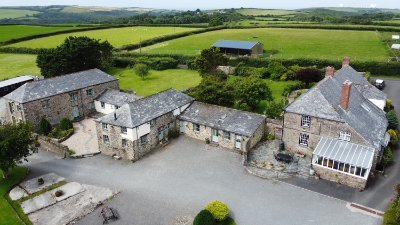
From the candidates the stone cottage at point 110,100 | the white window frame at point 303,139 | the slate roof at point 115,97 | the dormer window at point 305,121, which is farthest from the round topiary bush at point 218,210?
the stone cottage at point 110,100

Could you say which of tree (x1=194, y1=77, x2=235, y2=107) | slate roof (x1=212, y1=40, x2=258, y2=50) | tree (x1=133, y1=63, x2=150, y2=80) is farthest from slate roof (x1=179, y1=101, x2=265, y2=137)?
slate roof (x1=212, y1=40, x2=258, y2=50)

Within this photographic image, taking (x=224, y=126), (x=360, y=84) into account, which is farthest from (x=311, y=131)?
(x=360, y=84)

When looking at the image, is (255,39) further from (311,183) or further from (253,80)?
(311,183)

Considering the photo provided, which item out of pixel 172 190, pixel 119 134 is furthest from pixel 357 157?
pixel 119 134

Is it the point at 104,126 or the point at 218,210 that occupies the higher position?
the point at 104,126

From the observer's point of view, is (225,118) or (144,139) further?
(225,118)

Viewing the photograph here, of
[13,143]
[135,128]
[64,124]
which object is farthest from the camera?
[64,124]

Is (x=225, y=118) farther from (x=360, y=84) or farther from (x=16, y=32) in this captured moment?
(x=16, y=32)
